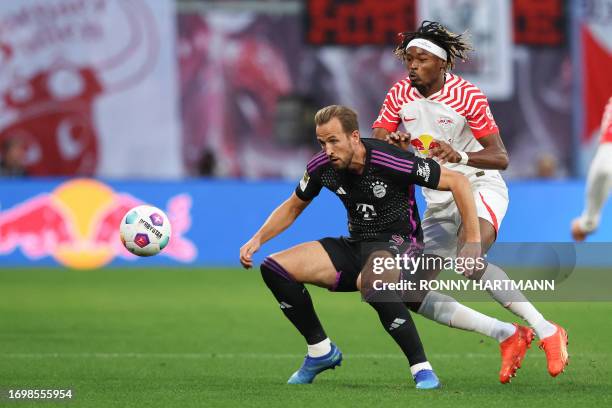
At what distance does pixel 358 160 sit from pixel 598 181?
385cm

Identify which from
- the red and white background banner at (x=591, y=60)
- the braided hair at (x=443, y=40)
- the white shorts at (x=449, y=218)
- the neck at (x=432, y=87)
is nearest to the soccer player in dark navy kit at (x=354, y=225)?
the white shorts at (x=449, y=218)

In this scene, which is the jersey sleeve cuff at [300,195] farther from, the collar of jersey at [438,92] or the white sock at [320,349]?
the collar of jersey at [438,92]

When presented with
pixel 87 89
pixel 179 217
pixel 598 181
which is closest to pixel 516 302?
pixel 598 181

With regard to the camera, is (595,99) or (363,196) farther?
(595,99)

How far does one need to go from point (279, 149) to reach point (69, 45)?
3926 mm

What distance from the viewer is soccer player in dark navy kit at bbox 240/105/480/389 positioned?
7133mm

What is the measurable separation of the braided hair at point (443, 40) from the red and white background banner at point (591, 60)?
48.6ft

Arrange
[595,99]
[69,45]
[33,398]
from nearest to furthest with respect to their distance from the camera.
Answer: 1. [33,398]
2. [69,45]
3. [595,99]

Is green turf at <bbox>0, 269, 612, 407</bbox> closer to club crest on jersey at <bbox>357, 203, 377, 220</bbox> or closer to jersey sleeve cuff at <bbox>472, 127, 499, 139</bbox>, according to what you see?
club crest on jersey at <bbox>357, 203, 377, 220</bbox>

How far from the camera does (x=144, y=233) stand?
797cm

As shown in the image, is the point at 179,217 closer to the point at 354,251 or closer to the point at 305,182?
the point at 305,182

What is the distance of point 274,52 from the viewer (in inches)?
861

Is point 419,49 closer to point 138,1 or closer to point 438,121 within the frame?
point 438,121

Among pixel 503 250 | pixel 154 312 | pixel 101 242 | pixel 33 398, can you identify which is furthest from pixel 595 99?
pixel 33 398
